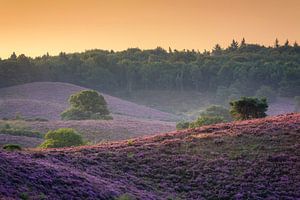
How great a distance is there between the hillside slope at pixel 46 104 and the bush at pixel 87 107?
820 centimetres

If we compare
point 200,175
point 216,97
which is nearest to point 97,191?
point 200,175

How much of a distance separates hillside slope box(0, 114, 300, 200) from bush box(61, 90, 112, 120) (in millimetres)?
53851

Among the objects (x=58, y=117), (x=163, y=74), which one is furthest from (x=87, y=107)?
(x=163, y=74)

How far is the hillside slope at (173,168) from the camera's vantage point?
24156 millimetres

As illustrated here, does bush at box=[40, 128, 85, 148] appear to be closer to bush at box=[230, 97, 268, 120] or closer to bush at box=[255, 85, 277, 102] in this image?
bush at box=[230, 97, 268, 120]

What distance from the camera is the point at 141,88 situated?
194125 millimetres

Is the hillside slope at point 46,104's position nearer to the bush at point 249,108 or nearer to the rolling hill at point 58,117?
the rolling hill at point 58,117

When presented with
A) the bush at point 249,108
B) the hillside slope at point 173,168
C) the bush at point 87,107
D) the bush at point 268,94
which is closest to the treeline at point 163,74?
the bush at point 268,94

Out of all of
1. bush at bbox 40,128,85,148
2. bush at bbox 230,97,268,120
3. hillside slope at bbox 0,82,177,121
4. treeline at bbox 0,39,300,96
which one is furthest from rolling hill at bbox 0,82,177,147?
treeline at bbox 0,39,300,96

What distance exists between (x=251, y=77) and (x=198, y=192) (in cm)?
15910

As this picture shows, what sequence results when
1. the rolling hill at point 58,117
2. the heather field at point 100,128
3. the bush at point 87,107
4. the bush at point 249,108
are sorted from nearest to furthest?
the bush at point 249,108 < the heather field at point 100,128 < the rolling hill at point 58,117 < the bush at point 87,107

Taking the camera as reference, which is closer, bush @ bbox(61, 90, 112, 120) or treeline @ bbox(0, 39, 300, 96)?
bush @ bbox(61, 90, 112, 120)

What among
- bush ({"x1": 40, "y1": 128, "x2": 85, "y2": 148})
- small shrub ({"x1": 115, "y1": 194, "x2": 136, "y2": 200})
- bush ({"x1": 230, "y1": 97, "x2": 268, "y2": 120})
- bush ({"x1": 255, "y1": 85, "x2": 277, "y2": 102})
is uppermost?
bush ({"x1": 230, "y1": 97, "x2": 268, "y2": 120})

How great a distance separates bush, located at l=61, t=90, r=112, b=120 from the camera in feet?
305
